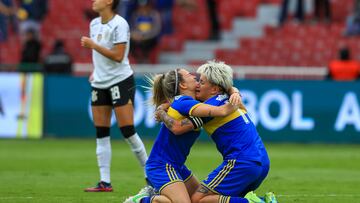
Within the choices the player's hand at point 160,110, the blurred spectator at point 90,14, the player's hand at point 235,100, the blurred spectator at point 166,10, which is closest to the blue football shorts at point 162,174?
the player's hand at point 160,110

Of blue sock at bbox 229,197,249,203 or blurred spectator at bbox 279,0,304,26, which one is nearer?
blue sock at bbox 229,197,249,203

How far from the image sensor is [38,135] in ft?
70.5

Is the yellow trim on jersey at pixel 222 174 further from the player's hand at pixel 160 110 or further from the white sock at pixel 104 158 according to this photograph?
the white sock at pixel 104 158

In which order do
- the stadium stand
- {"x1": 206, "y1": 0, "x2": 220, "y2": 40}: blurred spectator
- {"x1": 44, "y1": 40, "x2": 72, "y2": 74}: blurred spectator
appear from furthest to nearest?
{"x1": 206, "y1": 0, "x2": 220, "y2": 40}: blurred spectator → the stadium stand → {"x1": 44, "y1": 40, "x2": 72, "y2": 74}: blurred spectator

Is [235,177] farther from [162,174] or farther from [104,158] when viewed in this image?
[104,158]

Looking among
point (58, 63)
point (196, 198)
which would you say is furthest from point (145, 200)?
point (58, 63)

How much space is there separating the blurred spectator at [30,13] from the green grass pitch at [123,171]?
19.1 feet

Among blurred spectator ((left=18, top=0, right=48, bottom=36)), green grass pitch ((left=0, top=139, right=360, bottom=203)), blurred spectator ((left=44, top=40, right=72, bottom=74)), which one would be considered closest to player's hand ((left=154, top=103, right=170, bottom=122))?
green grass pitch ((left=0, top=139, right=360, bottom=203))

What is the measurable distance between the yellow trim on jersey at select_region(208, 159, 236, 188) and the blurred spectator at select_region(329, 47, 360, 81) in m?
12.4

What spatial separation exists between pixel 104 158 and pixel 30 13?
48.3 ft

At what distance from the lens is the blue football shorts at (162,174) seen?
958 centimetres

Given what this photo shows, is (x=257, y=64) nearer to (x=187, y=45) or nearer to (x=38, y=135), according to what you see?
(x=187, y=45)

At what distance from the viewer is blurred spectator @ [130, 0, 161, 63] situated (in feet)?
82.6

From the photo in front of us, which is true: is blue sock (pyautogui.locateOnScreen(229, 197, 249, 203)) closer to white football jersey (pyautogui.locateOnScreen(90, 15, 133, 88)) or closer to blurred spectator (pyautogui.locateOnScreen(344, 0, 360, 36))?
white football jersey (pyautogui.locateOnScreen(90, 15, 133, 88))
